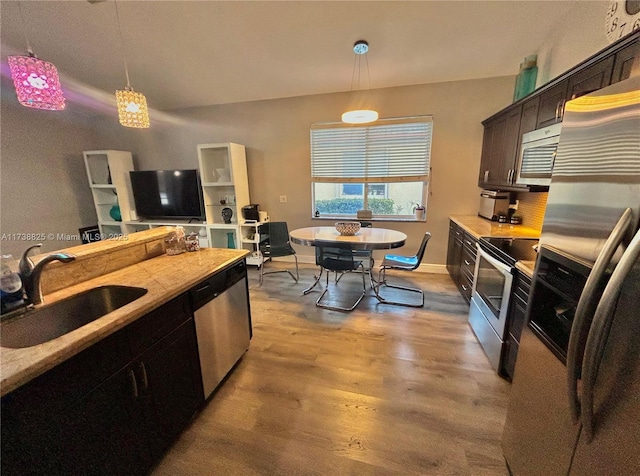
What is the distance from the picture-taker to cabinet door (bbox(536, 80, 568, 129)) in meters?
1.95

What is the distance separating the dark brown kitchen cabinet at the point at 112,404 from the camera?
0.78 metres

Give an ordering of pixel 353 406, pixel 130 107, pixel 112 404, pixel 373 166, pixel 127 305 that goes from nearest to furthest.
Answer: pixel 112 404 < pixel 127 305 < pixel 353 406 < pixel 130 107 < pixel 373 166

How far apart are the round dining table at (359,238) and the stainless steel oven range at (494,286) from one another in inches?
30.0

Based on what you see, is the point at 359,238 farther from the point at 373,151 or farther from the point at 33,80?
the point at 33,80

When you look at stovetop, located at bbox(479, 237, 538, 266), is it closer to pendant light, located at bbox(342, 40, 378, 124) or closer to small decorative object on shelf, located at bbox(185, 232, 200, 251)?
pendant light, located at bbox(342, 40, 378, 124)

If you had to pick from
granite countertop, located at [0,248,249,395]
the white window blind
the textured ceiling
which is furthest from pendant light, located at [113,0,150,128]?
the white window blind

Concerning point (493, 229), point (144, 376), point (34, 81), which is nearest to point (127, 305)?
point (144, 376)

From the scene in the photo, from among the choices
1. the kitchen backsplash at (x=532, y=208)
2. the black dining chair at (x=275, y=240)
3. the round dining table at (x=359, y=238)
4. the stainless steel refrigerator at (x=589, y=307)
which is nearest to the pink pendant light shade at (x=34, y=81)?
the round dining table at (x=359, y=238)

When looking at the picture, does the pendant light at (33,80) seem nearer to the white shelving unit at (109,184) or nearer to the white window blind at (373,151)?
the white window blind at (373,151)

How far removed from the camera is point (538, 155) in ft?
7.34

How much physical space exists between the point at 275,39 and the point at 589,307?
3.07m

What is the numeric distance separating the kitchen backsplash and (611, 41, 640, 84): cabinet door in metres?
1.27

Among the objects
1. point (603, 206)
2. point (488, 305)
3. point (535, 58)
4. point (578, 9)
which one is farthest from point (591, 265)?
point (535, 58)

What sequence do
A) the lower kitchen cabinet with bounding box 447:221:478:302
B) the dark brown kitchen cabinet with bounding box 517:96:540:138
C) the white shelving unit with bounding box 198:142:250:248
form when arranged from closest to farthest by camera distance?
the dark brown kitchen cabinet with bounding box 517:96:540:138 → the lower kitchen cabinet with bounding box 447:221:478:302 → the white shelving unit with bounding box 198:142:250:248
